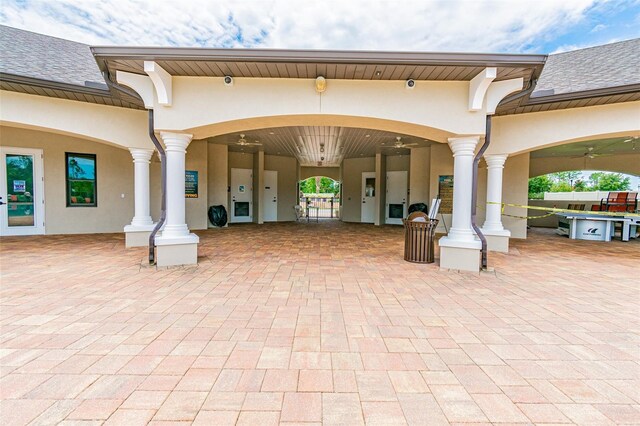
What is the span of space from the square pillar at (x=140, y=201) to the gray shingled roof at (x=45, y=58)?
147 centimetres


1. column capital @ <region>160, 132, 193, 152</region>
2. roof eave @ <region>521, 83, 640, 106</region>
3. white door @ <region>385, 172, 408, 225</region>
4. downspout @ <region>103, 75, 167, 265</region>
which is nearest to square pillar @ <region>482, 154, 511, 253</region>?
roof eave @ <region>521, 83, 640, 106</region>

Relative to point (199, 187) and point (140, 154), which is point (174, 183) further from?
point (199, 187)

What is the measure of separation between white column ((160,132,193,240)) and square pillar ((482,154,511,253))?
579 centimetres

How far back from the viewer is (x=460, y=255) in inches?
186

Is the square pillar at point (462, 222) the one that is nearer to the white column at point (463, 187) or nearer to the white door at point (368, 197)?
the white column at point (463, 187)

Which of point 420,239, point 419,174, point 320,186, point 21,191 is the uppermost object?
point 320,186

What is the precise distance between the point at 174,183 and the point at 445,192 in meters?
7.78

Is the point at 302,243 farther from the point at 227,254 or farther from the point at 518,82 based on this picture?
the point at 518,82

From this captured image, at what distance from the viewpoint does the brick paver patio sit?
167 cm

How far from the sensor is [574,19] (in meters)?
9.18

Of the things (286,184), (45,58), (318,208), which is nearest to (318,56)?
(45,58)

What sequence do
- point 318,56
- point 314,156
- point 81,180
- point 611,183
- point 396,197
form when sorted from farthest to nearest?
point 611,183 → point 314,156 → point 396,197 → point 81,180 → point 318,56

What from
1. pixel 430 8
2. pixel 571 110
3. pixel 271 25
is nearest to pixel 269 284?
pixel 571 110

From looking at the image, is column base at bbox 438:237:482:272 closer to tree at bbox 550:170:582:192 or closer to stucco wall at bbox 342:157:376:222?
stucco wall at bbox 342:157:376:222
